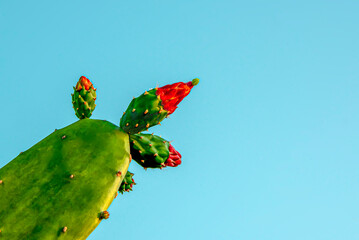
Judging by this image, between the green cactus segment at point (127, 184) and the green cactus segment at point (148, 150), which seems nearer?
the green cactus segment at point (148, 150)

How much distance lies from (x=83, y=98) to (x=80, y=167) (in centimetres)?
74

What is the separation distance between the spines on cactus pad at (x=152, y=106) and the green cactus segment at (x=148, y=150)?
77mm

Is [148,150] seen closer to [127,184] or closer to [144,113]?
[144,113]

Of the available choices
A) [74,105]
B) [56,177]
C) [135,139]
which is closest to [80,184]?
[56,177]

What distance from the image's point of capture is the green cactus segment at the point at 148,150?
10.4ft

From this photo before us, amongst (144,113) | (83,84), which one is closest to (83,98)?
(83,84)

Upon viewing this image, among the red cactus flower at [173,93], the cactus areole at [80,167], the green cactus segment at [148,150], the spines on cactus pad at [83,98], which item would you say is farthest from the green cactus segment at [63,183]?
the red cactus flower at [173,93]

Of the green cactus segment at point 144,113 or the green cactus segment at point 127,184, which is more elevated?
the green cactus segment at point 144,113

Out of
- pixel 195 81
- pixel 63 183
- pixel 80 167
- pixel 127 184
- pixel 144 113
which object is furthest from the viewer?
pixel 127 184

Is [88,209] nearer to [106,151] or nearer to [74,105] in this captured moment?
[106,151]

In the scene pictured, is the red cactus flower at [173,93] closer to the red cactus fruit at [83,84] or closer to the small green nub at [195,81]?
the small green nub at [195,81]

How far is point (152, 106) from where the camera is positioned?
3117 mm

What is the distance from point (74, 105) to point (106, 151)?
2.24 ft

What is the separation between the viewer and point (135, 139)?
3.19 m
